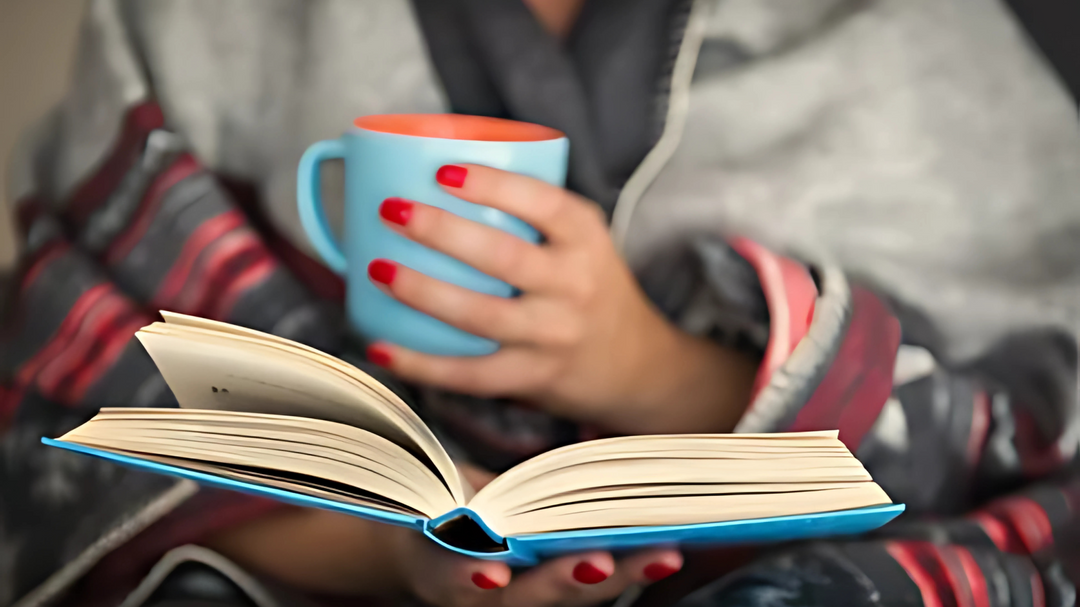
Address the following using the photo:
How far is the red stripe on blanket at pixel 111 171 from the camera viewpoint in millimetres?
713

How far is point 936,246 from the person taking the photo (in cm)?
72

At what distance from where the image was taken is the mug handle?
562mm

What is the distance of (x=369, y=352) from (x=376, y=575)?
0.57ft

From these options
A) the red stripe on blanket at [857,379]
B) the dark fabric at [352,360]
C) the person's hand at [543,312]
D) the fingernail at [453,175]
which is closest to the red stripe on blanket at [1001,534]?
the dark fabric at [352,360]

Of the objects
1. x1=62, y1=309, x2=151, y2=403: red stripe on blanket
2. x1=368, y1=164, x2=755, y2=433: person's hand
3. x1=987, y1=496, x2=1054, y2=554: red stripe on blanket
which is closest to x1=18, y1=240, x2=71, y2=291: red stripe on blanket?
x1=62, y1=309, x2=151, y2=403: red stripe on blanket

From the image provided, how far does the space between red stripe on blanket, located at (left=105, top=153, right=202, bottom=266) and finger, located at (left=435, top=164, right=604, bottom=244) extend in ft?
1.13

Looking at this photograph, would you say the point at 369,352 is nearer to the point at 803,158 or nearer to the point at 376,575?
the point at 376,575

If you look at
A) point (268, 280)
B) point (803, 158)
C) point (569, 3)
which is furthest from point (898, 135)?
point (268, 280)

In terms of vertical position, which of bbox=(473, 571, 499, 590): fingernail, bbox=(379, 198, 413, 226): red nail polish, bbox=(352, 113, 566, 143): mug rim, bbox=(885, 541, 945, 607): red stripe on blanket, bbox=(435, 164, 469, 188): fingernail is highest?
bbox=(435, 164, 469, 188): fingernail

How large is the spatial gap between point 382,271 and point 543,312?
11 cm

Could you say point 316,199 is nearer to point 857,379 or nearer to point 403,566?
point 403,566

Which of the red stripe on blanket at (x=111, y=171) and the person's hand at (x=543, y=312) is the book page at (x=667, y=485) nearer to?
the person's hand at (x=543, y=312)

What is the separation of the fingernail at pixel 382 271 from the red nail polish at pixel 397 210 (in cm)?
3

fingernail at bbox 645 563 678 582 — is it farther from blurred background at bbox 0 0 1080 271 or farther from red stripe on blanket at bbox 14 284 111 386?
blurred background at bbox 0 0 1080 271
